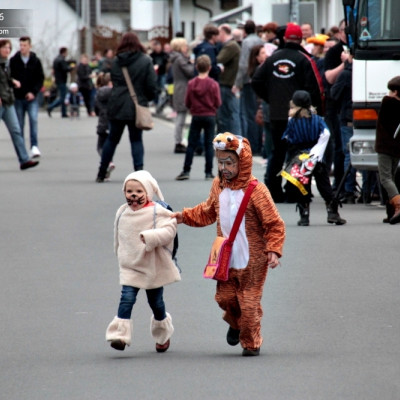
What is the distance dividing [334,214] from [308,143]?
747 millimetres

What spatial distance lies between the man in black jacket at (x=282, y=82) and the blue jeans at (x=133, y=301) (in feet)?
25.0

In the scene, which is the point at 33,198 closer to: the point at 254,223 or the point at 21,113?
the point at 21,113

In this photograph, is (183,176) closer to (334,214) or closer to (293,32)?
(293,32)

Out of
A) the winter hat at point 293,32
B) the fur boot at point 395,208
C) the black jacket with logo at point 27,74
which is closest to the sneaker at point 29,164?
the black jacket with logo at point 27,74

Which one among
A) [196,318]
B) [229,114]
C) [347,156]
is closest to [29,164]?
[229,114]

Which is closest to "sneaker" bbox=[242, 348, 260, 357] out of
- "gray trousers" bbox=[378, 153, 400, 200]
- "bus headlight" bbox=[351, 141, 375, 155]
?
"gray trousers" bbox=[378, 153, 400, 200]

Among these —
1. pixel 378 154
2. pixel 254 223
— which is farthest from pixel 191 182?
pixel 254 223

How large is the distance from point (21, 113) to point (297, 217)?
8.94m

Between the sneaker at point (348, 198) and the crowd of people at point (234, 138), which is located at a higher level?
the crowd of people at point (234, 138)

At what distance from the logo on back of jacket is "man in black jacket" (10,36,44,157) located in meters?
7.12

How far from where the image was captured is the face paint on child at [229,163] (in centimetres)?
686

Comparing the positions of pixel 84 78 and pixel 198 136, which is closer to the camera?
pixel 198 136

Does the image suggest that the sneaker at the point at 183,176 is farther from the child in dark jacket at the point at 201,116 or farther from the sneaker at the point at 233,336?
the sneaker at the point at 233,336

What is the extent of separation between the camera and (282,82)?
14898 mm
